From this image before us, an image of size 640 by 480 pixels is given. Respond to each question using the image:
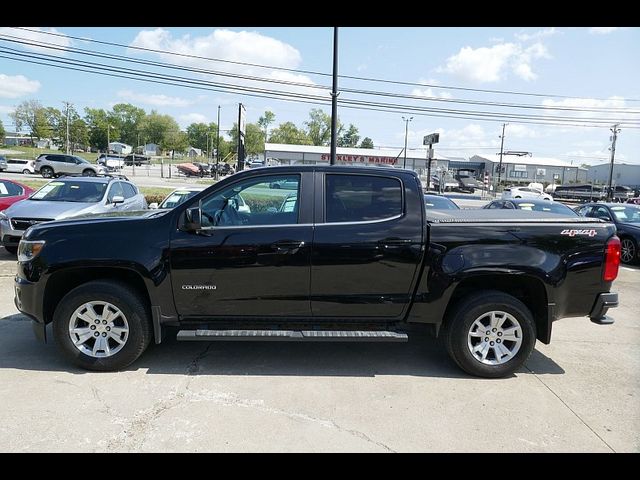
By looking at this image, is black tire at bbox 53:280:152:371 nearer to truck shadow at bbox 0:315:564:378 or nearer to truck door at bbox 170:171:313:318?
truck shadow at bbox 0:315:564:378

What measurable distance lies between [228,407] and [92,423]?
98 cm

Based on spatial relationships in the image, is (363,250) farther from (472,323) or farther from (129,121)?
(129,121)

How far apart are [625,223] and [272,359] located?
10232 mm

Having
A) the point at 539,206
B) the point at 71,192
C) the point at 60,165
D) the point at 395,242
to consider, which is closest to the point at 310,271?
the point at 395,242

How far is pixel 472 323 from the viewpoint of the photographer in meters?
4.18

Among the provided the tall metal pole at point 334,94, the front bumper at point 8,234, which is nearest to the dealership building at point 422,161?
the tall metal pole at point 334,94

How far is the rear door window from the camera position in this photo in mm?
4199

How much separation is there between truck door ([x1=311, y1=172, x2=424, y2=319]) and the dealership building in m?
35.5

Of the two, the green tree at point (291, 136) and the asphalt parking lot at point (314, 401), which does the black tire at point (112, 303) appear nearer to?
the asphalt parking lot at point (314, 401)

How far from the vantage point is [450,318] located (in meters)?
4.27

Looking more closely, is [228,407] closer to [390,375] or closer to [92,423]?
[92,423]

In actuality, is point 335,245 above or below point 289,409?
above

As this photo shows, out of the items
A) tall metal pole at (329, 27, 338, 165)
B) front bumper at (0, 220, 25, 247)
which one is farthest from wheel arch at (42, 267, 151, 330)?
tall metal pole at (329, 27, 338, 165)
